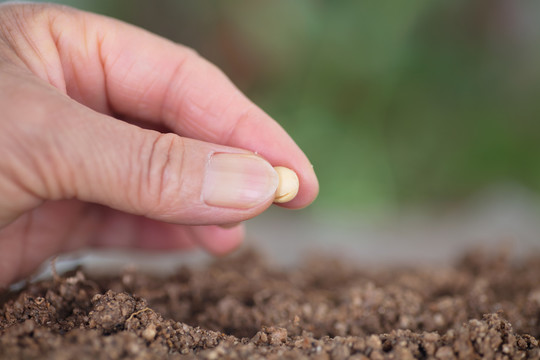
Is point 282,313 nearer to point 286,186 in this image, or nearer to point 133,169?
point 286,186

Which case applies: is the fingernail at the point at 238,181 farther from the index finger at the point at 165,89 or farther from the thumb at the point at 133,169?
the index finger at the point at 165,89

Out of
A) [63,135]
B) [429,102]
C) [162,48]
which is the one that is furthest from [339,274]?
[429,102]

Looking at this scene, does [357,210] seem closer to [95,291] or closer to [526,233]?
[526,233]

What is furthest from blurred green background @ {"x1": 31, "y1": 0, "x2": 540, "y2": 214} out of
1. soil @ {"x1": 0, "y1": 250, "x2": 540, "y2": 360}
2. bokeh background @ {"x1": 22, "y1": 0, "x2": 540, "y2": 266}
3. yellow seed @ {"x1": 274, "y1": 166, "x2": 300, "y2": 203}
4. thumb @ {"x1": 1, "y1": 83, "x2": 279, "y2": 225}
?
thumb @ {"x1": 1, "y1": 83, "x2": 279, "y2": 225}

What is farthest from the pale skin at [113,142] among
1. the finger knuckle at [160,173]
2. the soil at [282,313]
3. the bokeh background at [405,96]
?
the bokeh background at [405,96]

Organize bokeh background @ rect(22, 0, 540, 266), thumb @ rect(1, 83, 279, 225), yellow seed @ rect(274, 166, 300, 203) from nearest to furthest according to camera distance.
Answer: thumb @ rect(1, 83, 279, 225) < yellow seed @ rect(274, 166, 300, 203) < bokeh background @ rect(22, 0, 540, 266)

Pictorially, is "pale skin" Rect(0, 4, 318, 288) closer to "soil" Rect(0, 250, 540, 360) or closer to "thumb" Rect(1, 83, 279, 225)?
"thumb" Rect(1, 83, 279, 225)
